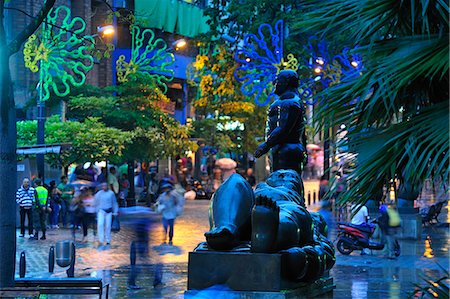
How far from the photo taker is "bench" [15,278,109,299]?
11211mm

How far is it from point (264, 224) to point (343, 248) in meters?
11.8

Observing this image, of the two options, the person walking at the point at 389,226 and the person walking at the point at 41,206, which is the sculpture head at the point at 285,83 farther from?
the person walking at the point at 41,206

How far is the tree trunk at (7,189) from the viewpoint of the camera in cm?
1107

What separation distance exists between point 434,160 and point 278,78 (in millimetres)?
6584

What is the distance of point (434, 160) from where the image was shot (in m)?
5.52

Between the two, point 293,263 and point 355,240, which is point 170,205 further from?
point 293,263

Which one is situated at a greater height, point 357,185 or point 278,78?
point 278,78

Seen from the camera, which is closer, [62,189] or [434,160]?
[434,160]

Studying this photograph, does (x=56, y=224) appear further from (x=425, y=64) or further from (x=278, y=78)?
(x=425, y=64)

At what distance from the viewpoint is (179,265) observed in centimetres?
1805

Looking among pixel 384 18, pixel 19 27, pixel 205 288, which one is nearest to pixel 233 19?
pixel 19 27

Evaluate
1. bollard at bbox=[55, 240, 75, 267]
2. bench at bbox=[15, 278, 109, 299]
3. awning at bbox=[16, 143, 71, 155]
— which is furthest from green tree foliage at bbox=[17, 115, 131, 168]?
bench at bbox=[15, 278, 109, 299]

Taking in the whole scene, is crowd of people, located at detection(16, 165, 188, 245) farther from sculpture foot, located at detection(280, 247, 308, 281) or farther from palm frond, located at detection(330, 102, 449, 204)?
palm frond, located at detection(330, 102, 449, 204)

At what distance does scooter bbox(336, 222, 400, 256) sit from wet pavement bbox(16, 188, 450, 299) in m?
0.22
